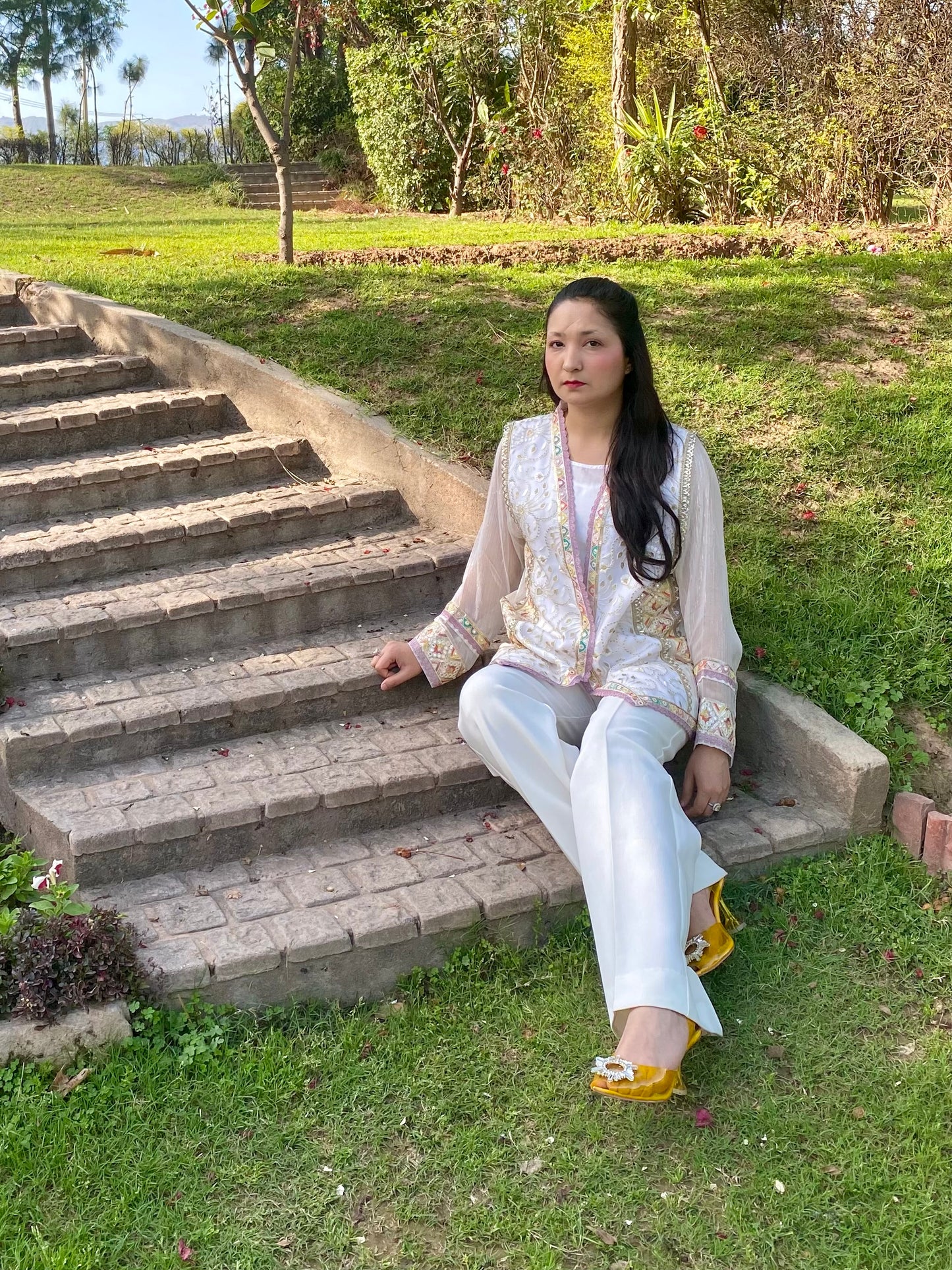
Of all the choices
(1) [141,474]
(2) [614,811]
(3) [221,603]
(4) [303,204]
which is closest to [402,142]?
(4) [303,204]

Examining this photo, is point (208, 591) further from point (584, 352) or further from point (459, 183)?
point (459, 183)

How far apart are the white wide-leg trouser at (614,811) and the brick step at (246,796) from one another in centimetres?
39

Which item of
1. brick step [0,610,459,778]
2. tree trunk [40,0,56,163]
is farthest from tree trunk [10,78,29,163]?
brick step [0,610,459,778]

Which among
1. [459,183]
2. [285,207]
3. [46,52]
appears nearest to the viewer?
[285,207]

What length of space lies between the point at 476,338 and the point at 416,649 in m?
2.84

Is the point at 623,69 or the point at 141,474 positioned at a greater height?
the point at 623,69

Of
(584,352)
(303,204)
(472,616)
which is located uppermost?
(303,204)

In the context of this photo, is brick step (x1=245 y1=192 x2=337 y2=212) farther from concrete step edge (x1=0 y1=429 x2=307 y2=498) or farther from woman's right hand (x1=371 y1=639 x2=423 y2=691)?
woman's right hand (x1=371 y1=639 x2=423 y2=691)

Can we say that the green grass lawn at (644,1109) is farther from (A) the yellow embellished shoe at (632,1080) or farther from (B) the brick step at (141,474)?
(B) the brick step at (141,474)

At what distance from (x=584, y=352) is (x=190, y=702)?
168 cm

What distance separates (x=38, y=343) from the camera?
6668mm

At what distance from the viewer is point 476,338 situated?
6211 millimetres

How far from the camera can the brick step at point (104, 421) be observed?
561 cm

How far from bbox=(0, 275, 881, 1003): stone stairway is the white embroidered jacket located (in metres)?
0.48
